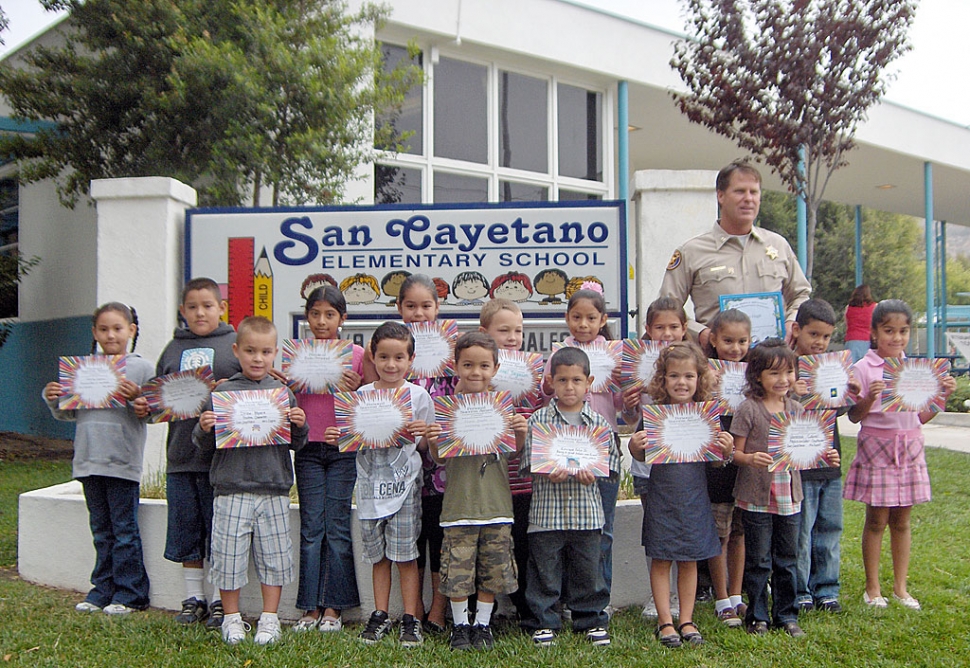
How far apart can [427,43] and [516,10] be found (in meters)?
1.42

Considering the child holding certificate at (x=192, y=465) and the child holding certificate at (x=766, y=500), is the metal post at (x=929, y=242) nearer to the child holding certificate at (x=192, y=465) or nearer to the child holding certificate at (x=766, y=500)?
the child holding certificate at (x=766, y=500)

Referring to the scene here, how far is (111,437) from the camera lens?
4.15 m

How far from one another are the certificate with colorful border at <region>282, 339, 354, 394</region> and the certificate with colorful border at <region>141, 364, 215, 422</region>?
1.30 feet

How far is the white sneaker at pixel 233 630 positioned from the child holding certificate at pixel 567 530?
1.29 metres

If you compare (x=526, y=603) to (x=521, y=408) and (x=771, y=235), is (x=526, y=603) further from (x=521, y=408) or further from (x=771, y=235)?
(x=771, y=235)

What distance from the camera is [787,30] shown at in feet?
33.1

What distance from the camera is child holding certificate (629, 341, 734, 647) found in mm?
3609

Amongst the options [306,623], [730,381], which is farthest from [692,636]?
[306,623]

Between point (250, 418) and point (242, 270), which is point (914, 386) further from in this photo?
point (242, 270)

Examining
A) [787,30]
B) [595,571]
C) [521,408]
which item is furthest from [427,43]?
[595,571]

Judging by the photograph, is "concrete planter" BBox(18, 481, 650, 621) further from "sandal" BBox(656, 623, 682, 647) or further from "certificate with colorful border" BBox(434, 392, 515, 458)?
"certificate with colorful border" BBox(434, 392, 515, 458)

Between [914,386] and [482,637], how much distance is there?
2327 millimetres

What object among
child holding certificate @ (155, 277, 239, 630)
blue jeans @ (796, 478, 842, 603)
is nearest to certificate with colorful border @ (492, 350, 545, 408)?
child holding certificate @ (155, 277, 239, 630)

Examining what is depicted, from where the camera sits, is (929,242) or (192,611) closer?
(192,611)
